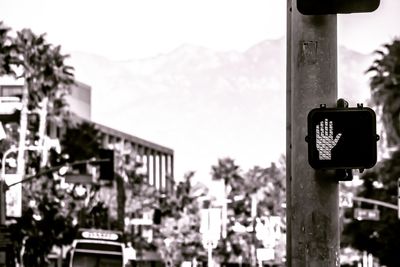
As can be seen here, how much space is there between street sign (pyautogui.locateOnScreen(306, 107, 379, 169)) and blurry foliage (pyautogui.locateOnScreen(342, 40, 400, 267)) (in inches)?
2520

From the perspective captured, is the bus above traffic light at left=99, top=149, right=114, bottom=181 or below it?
below

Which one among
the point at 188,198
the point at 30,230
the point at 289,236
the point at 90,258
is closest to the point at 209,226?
the point at 90,258

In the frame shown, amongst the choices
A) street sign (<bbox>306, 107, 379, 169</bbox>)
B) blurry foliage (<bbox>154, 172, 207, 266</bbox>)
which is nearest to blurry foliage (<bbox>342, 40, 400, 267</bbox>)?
blurry foliage (<bbox>154, 172, 207, 266</bbox>)

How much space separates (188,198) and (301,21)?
122072 mm

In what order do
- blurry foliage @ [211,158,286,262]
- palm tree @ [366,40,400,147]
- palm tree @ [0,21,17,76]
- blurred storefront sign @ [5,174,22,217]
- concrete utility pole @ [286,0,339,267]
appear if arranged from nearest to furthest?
concrete utility pole @ [286,0,339,267]
blurred storefront sign @ [5,174,22,217]
palm tree @ [0,21,17,76]
palm tree @ [366,40,400,147]
blurry foliage @ [211,158,286,262]

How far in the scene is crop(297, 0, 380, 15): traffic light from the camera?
7.04m

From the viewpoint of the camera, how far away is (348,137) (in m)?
7.36

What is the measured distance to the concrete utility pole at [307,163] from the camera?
7.18 metres

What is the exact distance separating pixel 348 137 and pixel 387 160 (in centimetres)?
6603

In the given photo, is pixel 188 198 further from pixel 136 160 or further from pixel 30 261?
pixel 30 261

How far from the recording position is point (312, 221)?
23.5ft

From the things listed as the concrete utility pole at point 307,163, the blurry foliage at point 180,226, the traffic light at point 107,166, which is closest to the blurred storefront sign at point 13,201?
the traffic light at point 107,166

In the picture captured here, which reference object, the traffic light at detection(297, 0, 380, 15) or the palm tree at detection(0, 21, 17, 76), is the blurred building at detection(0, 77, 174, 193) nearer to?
the palm tree at detection(0, 21, 17, 76)

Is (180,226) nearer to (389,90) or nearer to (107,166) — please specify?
(389,90)
